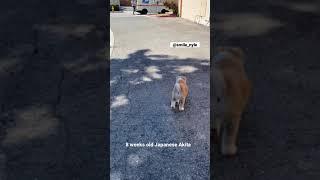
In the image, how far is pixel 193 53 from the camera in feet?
7.04

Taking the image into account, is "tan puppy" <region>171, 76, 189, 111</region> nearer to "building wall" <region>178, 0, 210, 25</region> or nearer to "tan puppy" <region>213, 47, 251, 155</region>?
"tan puppy" <region>213, 47, 251, 155</region>

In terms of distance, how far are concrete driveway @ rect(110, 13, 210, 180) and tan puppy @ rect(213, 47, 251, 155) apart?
65 mm

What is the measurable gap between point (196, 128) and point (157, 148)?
0.26 m

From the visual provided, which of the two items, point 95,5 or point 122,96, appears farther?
point 122,96

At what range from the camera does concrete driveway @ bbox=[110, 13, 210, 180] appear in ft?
7.05

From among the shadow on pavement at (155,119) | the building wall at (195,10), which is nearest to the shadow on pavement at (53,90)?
the shadow on pavement at (155,119)

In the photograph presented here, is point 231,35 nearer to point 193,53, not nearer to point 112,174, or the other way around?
point 193,53

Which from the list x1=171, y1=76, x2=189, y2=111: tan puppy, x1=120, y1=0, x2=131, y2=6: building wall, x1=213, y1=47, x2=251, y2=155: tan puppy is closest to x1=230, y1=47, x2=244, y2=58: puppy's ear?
x1=213, y1=47, x2=251, y2=155: tan puppy

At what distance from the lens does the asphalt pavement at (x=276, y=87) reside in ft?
6.57

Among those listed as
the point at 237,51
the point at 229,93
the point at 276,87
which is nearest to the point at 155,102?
the point at 229,93

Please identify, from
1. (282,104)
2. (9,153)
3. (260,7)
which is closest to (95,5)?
(260,7)

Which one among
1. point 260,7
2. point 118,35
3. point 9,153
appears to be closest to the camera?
point 260,7

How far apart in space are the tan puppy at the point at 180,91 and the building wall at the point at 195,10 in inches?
13.9

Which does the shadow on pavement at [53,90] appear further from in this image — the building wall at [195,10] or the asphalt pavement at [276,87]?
the asphalt pavement at [276,87]
